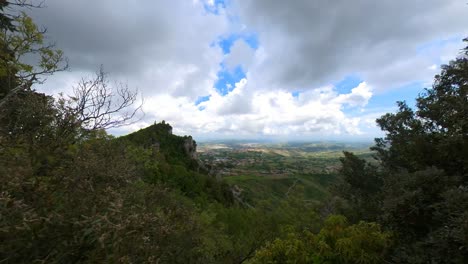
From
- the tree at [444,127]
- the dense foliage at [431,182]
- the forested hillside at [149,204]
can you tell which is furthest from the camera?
the tree at [444,127]

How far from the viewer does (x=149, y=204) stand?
3.87 m

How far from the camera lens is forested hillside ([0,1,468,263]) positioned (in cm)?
221

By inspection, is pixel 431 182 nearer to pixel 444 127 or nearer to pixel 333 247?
pixel 333 247

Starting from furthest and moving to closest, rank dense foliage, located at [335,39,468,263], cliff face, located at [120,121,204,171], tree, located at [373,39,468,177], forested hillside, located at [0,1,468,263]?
cliff face, located at [120,121,204,171] < tree, located at [373,39,468,177] < dense foliage, located at [335,39,468,263] < forested hillside, located at [0,1,468,263]

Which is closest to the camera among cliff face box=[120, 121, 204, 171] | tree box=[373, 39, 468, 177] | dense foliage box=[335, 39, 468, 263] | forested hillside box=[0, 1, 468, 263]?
forested hillside box=[0, 1, 468, 263]

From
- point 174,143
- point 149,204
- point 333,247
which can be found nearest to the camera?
point 149,204

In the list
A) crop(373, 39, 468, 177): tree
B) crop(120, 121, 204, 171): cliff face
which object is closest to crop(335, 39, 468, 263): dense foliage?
crop(373, 39, 468, 177): tree

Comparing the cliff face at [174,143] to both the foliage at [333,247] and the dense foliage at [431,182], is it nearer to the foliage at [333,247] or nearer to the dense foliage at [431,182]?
the dense foliage at [431,182]

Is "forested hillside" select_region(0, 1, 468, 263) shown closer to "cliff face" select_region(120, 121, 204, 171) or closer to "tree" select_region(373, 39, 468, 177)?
"tree" select_region(373, 39, 468, 177)

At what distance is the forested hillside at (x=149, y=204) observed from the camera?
2.21m

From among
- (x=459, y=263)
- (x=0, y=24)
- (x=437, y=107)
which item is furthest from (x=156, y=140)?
(x=459, y=263)

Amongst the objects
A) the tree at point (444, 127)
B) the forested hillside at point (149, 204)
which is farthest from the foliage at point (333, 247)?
the tree at point (444, 127)

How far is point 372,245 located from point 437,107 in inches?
336

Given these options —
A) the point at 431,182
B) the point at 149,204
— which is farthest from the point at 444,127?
the point at 149,204
